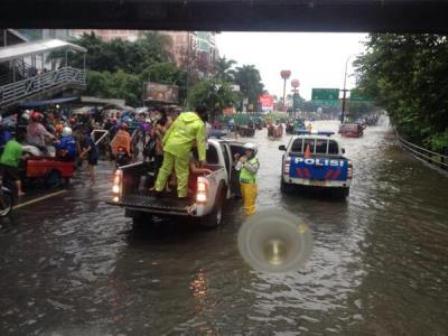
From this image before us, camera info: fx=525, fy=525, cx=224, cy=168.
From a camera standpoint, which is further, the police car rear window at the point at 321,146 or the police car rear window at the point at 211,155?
the police car rear window at the point at 321,146

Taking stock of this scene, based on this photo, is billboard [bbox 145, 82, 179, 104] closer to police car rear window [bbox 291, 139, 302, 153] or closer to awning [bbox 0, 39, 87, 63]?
awning [bbox 0, 39, 87, 63]

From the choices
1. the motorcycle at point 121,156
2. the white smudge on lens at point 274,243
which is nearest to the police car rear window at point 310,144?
the white smudge on lens at point 274,243

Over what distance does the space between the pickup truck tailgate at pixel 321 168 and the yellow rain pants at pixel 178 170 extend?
533 centimetres

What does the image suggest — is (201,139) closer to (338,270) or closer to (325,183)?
(338,270)

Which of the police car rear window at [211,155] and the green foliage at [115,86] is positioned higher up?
the green foliage at [115,86]

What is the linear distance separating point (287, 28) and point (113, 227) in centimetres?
957

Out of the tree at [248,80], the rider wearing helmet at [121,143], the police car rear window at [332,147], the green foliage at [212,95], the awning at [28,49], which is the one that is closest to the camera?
the police car rear window at [332,147]

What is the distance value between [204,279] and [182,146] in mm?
2595

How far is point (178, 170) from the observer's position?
8.62 m

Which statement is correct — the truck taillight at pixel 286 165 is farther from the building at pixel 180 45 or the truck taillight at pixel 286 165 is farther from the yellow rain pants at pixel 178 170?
the building at pixel 180 45

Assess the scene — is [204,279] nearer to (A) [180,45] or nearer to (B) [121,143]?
(B) [121,143]

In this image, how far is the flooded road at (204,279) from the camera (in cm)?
540

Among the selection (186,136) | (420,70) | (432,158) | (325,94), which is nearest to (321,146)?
(186,136)

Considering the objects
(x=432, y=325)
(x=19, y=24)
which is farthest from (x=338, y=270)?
(x=19, y=24)
